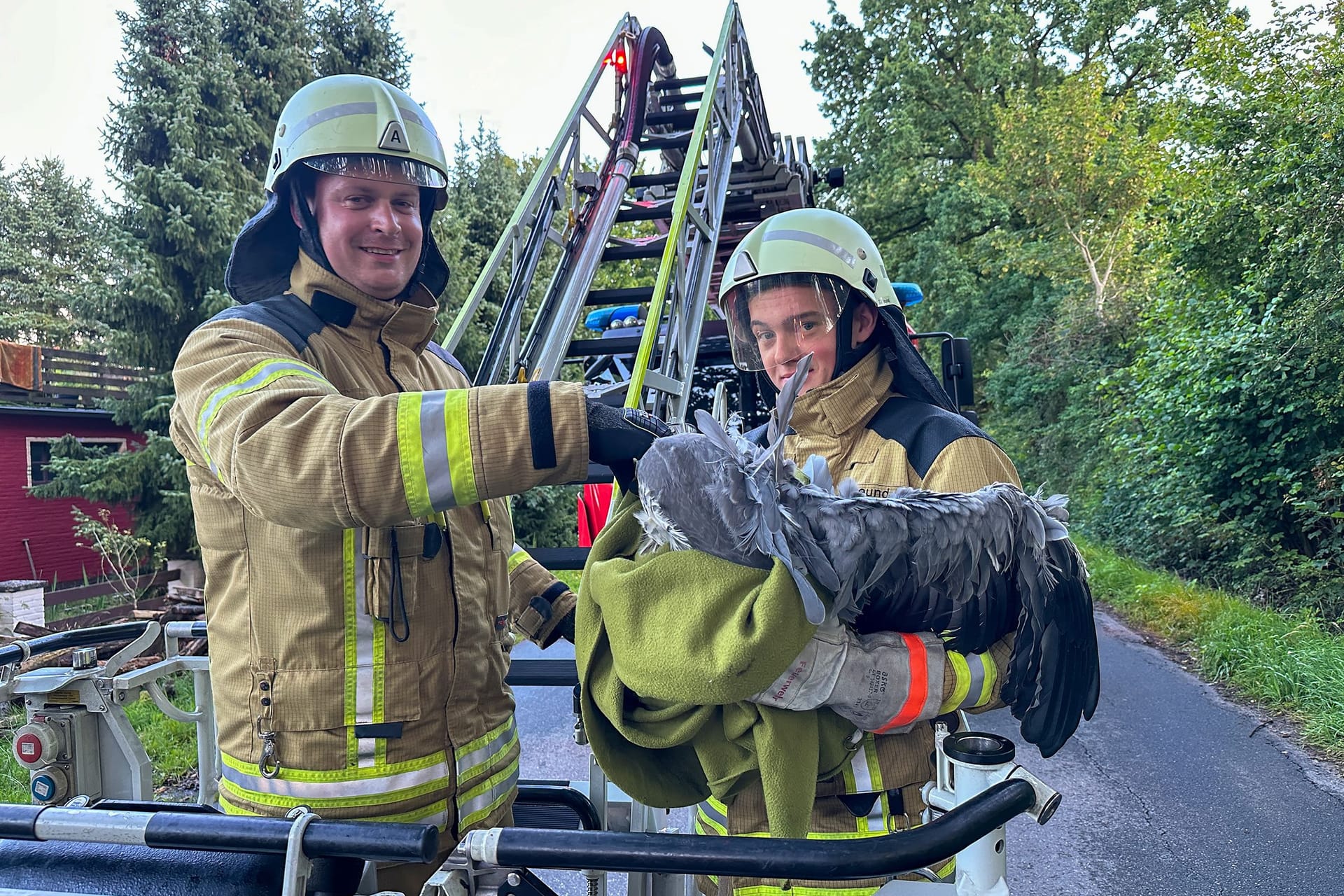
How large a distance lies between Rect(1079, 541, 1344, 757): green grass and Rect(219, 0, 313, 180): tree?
12556 millimetres

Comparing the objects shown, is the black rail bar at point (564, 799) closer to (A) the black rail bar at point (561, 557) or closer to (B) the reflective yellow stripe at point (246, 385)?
(B) the reflective yellow stripe at point (246, 385)

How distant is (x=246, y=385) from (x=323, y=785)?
80 centimetres

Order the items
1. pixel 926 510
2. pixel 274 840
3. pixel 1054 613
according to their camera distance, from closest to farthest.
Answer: pixel 274 840 < pixel 926 510 < pixel 1054 613

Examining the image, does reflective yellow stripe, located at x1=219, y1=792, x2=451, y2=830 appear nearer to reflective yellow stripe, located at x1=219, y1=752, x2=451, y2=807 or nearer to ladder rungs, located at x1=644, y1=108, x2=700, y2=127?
reflective yellow stripe, located at x1=219, y1=752, x2=451, y2=807

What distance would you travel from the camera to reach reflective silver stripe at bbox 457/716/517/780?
1.68 meters

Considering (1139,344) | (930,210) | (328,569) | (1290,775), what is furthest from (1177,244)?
(930,210)

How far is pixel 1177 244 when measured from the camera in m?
8.29

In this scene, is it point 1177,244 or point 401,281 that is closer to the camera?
point 401,281

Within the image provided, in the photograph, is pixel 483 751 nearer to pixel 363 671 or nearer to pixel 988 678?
pixel 363 671

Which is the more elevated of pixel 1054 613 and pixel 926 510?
pixel 926 510

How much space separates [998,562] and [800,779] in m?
0.44

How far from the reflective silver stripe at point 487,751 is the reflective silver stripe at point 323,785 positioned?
0.11m

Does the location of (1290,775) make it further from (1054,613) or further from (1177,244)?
(1177,244)

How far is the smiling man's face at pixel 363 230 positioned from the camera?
1.75 m
